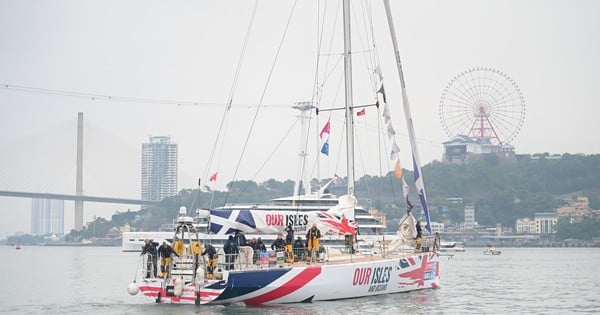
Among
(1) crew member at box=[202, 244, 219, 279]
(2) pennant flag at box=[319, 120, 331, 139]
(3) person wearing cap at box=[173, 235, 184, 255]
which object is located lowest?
(1) crew member at box=[202, 244, 219, 279]

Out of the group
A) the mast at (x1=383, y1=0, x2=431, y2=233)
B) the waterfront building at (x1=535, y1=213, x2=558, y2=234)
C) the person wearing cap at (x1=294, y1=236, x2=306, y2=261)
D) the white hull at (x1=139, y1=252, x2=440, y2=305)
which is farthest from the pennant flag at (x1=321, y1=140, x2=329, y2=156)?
the waterfront building at (x1=535, y1=213, x2=558, y2=234)

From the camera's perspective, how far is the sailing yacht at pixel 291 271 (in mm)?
27922

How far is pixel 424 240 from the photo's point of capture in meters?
36.6

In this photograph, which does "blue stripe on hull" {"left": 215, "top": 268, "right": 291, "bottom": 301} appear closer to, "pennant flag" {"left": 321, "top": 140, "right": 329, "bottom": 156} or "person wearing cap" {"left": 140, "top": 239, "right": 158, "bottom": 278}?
"person wearing cap" {"left": 140, "top": 239, "right": 158, "bottom": 278}

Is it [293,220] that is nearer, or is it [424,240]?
[293,220]

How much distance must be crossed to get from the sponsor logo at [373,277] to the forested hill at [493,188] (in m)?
132

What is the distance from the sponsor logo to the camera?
31.1 meters

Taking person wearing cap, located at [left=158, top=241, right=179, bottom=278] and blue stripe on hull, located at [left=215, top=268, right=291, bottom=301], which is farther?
person wearing cap, located at [left=158, top=241, right=179, bottom=278]

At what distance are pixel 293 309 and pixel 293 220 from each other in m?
3.77

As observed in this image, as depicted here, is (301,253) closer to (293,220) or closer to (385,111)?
(293,220)

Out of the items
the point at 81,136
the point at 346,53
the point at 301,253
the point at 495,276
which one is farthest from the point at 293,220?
the point at 81,136

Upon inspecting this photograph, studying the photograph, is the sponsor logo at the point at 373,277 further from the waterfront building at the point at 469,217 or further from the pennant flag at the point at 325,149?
the waterfront building at the point at 469,217

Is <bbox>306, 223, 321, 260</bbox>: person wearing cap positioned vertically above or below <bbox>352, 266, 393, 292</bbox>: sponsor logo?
above

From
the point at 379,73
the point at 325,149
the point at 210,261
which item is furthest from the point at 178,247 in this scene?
the point at 325,149
